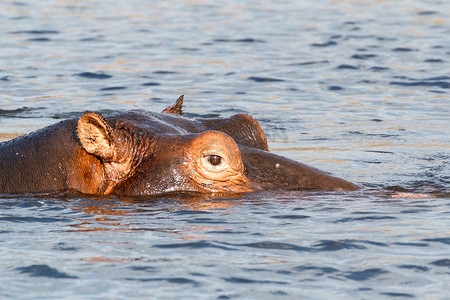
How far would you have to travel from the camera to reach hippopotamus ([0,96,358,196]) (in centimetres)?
827

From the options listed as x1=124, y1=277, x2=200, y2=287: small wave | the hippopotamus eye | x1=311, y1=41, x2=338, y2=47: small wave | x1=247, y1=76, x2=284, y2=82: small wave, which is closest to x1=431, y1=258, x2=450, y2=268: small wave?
x1=124, y1=277, x2=200, y2=287: small wave

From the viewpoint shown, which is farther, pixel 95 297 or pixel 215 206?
pixel 215 206

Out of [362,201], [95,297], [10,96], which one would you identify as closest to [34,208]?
[95,297]

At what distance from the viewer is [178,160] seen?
328 inches

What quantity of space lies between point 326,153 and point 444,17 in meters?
14.8

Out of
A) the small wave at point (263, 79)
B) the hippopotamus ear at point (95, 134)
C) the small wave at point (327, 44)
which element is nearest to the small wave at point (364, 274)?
the hippopotamus ear at point (95, 134)

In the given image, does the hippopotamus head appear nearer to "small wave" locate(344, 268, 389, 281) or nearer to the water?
the water

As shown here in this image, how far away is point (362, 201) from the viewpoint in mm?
8539

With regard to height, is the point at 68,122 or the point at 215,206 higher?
the point at 68,122

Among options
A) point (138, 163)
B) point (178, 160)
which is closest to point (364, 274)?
point (178, 160)

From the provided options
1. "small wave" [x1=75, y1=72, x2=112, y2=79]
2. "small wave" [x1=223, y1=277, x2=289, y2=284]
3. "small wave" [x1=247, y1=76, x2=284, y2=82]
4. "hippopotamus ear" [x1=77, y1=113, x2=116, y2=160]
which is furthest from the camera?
"small wave" [x1=75, y1=72, x2=112, y2=79]

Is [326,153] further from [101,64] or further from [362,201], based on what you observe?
[101,64]

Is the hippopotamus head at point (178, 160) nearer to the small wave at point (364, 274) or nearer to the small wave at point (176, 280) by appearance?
the small wave at point (176, 280)

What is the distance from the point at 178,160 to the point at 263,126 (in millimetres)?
6136
